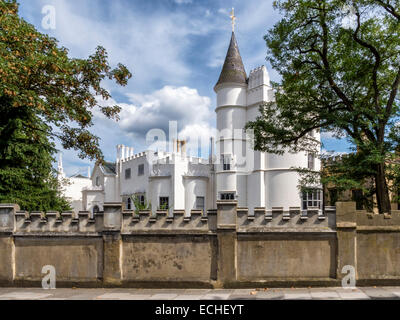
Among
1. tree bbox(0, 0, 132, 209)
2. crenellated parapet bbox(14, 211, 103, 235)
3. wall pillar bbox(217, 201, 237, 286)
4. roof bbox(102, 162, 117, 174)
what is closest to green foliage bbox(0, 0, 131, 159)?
tree bbox(0, 0, 132, 209)

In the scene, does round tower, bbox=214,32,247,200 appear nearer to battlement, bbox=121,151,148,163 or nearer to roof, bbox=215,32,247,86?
roof, bbox=215,32,247,86

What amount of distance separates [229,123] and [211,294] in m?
20.8

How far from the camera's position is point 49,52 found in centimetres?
1346

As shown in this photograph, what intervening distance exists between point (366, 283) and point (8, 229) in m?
11.6

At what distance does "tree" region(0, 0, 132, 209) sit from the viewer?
12211 millimetres

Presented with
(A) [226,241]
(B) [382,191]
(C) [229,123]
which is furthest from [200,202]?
(A) [226,241]

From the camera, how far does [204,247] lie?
10.8 m

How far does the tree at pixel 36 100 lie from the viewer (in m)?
12.2

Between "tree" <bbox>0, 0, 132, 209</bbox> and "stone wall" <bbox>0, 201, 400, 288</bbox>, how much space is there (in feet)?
14.8

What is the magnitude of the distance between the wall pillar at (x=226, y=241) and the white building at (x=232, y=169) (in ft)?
52.5

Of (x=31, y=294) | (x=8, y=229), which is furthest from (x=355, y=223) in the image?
(x=8, y=229)
